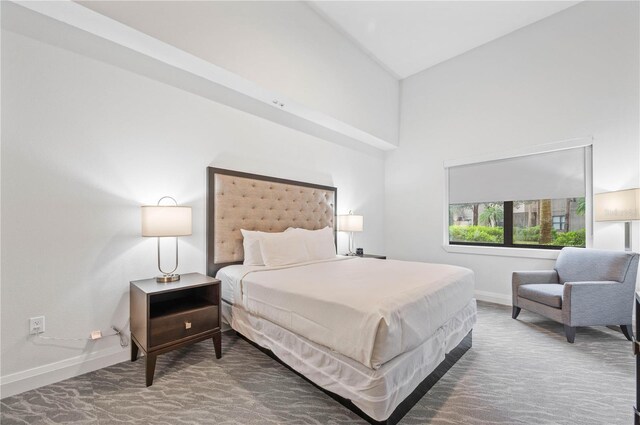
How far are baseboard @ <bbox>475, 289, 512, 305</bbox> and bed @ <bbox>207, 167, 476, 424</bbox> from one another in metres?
1.91

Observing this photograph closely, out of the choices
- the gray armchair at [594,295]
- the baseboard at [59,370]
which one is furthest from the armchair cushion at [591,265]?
the baseboard at [59,370]

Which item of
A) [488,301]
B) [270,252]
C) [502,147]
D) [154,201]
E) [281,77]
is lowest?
[488,301]

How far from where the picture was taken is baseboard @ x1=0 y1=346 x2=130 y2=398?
190 cm

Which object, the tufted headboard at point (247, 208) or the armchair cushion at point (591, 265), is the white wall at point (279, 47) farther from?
the armchair cushion at point (591, 265)

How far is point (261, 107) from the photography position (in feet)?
11.5

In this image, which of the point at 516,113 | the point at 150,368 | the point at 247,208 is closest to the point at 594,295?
the point at 516,113

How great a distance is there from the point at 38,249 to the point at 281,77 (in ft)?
8.85

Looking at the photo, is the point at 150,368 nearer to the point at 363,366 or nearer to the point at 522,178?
the point at 363,366

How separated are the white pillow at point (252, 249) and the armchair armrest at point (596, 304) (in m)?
3.15

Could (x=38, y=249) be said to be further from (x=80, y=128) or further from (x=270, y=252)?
(x=270, y=252)

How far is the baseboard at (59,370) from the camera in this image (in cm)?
190

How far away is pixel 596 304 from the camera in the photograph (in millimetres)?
2738

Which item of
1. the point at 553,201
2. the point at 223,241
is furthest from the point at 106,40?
the point at 553,201

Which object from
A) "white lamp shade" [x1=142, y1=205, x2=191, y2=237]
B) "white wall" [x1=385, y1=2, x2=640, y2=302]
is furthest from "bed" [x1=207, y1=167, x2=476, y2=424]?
"white wall" [x1=385, y1=2, x2=640, y2=302]
